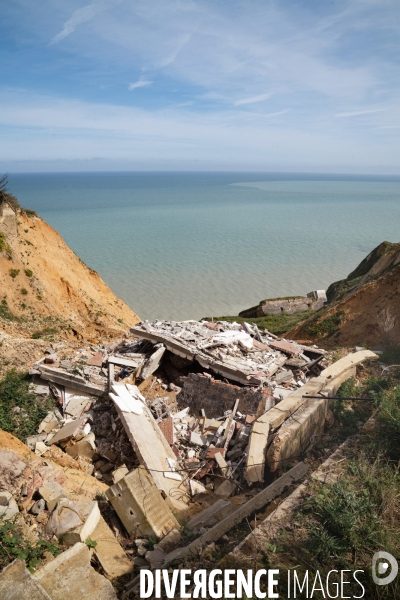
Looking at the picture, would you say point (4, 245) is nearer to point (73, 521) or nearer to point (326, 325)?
point (326, 325)

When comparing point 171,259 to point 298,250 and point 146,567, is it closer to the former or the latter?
point 298,250

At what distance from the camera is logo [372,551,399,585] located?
466 cm

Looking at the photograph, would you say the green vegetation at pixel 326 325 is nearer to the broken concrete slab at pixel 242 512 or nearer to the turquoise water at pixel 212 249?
the broken concrete slab at pixel 242 512

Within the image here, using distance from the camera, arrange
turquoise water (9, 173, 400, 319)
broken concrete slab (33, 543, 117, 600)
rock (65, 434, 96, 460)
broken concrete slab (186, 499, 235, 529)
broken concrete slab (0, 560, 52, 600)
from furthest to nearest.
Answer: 1. turquoise water (9, 173, 400, 319)
2. rock (65, 434, 96, 460)
3. broken concrete slab (186, 499, 235, 529)
4. broken concrete slab (33, 543, 117, 600)
5. broken concrete slab (0, 560, 52, 600)

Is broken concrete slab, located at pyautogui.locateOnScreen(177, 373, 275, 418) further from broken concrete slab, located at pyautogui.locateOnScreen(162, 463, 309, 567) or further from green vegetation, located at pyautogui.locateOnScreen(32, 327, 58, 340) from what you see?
green vegetation, located at pyautogui.locateOnScreen(32, 327, 58, 340)

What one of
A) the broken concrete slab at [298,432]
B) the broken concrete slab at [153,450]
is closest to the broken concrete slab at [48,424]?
the broken concrete slab at [153,450]

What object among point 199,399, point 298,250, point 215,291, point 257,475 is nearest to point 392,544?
point 257,475

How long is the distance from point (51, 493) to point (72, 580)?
174 cm

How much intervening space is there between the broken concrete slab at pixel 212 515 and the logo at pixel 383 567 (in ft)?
8.22

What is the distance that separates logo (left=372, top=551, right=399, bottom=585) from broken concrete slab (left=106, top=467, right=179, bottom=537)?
2.90 metres

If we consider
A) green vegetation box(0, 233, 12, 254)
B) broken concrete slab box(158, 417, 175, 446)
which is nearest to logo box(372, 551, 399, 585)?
broken concrete slab box(158, 417, 175, 446)

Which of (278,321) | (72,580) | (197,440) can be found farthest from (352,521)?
(278,321)

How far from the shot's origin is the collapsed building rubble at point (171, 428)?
6273 mm

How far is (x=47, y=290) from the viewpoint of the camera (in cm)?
2097
